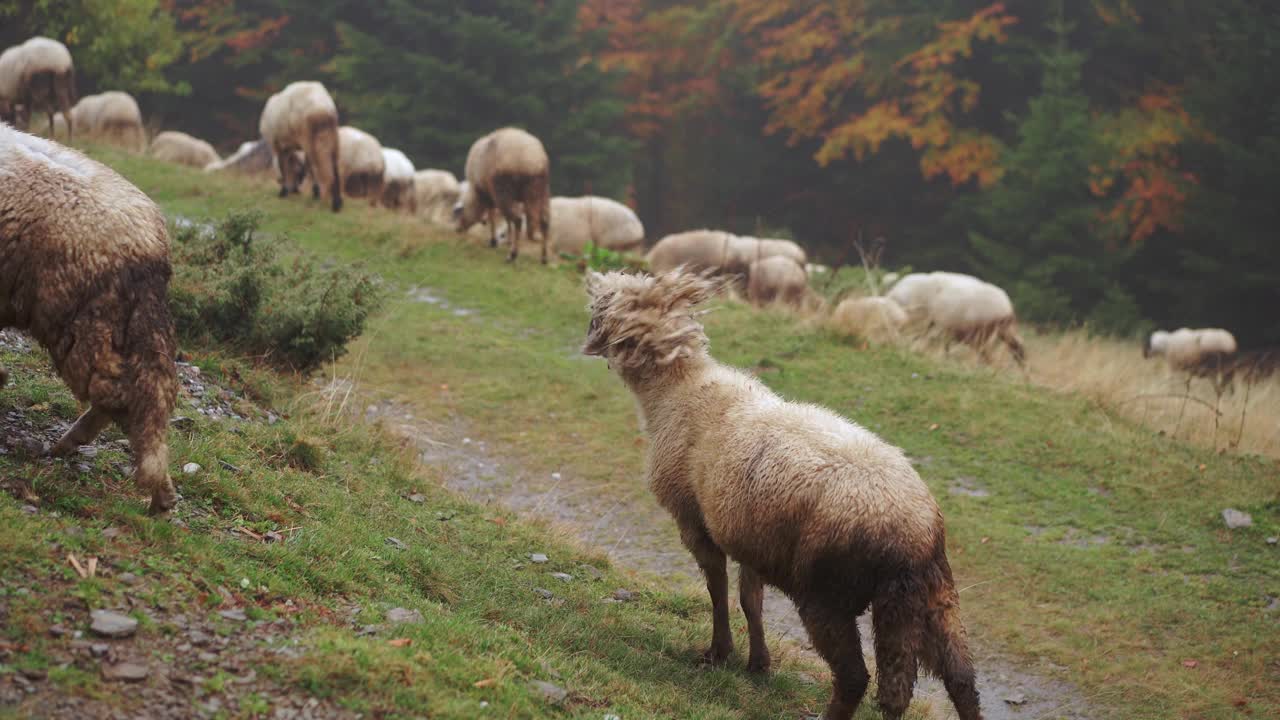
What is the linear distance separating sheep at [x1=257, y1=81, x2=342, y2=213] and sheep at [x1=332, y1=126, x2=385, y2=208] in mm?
1556

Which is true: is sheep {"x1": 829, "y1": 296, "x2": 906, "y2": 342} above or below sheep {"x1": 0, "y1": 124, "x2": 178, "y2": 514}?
below

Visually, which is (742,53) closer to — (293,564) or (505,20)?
(505,20)

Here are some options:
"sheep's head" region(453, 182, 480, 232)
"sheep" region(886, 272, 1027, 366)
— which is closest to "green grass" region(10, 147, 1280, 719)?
"sheep's head" region(453, 182, 480, 232)

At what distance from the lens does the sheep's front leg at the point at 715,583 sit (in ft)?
18.6

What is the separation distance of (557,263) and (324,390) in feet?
27.0

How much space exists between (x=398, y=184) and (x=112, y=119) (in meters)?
6.09

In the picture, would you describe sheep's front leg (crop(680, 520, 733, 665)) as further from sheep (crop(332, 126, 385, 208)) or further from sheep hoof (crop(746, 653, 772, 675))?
sheep (crop(332, 126, 385, 208))

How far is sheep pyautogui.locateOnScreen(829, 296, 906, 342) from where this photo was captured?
12625 mm

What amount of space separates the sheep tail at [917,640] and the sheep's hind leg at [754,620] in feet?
3.95

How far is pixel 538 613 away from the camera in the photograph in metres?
5.54

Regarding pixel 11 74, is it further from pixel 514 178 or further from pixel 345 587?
pixel 345 587

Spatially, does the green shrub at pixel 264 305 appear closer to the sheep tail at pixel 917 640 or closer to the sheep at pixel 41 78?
the sheep tail at pixel 917 640

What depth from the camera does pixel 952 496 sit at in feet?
29.2

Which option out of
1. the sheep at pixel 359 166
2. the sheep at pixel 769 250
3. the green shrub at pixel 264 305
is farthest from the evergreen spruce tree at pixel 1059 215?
the green shrub at pixel 264 305
